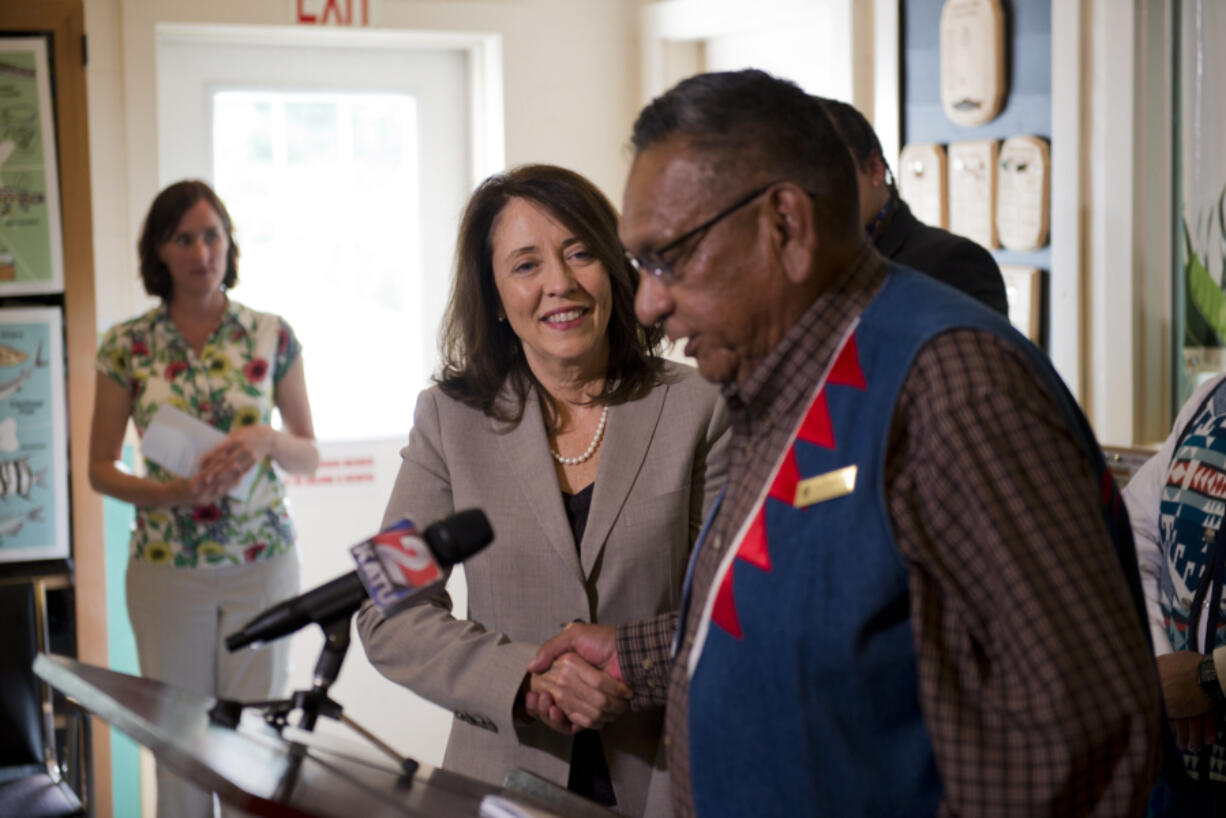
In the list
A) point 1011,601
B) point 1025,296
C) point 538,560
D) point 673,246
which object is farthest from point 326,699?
point 1025,296

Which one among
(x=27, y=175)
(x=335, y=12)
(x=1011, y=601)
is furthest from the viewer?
(x=335, y=12)

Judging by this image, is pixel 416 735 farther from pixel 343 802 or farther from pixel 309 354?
pixel 343 802

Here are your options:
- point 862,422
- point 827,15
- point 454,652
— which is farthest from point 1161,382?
point 862,422

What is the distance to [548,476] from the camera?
165 centimetres

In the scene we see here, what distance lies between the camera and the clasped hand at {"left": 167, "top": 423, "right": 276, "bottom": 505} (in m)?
2.97

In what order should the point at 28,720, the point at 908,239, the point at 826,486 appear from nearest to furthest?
the point at 826,486 < the point at 908,239 < the point at 28,720

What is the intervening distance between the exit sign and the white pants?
1976mm

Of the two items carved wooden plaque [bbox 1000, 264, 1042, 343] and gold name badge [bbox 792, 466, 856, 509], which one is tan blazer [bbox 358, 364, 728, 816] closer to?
gold name badge [bbox 792, 466, 856, 509]

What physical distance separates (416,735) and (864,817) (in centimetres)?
375

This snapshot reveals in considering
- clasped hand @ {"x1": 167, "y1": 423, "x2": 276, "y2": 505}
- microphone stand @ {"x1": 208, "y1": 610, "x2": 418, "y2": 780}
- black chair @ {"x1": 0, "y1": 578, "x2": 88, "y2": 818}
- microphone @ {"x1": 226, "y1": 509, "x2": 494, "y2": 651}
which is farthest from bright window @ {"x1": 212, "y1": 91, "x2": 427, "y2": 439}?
microphone @ {"x1": 226, "y1": 509, "x2": 494, "y2": 651}

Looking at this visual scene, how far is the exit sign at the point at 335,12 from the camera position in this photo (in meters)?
4.11

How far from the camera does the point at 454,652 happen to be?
1552mm

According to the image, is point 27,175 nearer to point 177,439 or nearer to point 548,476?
point 177,439

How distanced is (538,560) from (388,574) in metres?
0.49
